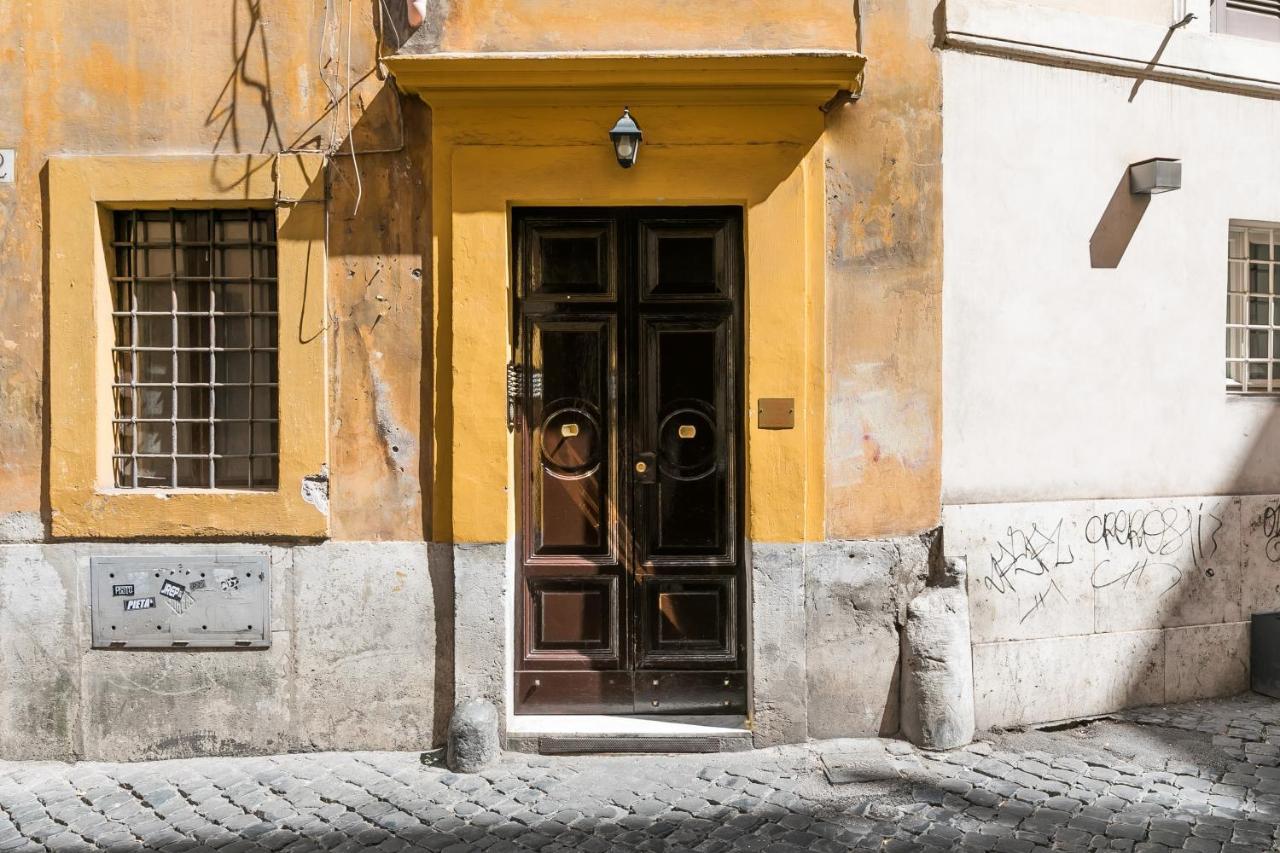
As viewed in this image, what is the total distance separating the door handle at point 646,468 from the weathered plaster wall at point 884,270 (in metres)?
0.99

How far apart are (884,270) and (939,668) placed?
223cm

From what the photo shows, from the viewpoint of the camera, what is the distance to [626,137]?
485 cm

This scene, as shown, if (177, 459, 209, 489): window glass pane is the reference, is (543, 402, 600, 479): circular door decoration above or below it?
above

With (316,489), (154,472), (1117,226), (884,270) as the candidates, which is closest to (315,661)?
(316,489)

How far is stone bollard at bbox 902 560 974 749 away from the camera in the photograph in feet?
16.4

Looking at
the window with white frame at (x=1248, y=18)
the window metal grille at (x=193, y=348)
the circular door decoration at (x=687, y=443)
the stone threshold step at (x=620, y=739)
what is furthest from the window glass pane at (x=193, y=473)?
the window with white frame at (x=1248, y=18)

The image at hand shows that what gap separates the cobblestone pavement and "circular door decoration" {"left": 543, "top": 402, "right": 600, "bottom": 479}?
1604 mm

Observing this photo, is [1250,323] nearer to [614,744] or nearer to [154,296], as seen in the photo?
[614,744]

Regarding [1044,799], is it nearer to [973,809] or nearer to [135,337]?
[973,809]

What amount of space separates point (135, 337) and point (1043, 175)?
17.5 ft

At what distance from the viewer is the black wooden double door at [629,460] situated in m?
5.30

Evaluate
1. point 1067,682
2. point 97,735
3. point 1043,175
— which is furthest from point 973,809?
point 97,735

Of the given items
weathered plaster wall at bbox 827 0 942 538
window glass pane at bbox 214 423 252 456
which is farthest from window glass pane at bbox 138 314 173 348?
weathered plaster wall at bbox 827 0 942 538

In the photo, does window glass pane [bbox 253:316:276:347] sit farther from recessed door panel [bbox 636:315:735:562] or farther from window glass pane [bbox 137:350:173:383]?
recessed door panel [bbox 636:315:735:562]
